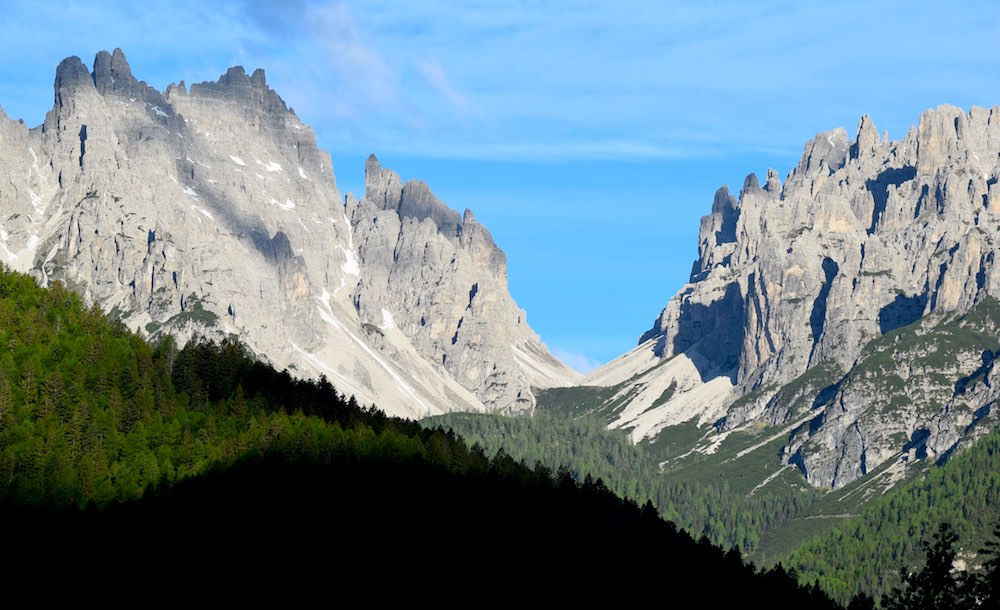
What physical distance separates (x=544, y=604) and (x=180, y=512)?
38.4 meters

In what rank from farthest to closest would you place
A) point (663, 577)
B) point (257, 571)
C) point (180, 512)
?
point (663, 577) < point (180, 512) < point (257, 571)

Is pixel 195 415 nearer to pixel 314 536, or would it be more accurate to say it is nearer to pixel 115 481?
pixel 115 481

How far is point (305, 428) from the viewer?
197000 mm

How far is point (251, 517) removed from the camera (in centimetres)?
16562

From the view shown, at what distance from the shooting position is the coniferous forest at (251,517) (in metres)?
152

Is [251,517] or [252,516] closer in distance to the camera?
[251,517]

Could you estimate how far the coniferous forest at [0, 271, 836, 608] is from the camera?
A: 151500 millimetres

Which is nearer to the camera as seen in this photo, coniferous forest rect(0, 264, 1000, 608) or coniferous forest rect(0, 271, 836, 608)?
coniferous forest rect(0, 271, 836, 608)

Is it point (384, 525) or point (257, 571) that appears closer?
point (257, 571)

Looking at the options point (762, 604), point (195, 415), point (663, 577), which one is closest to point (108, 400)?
point (195, 415)

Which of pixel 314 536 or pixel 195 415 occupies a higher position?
pixel 195 415

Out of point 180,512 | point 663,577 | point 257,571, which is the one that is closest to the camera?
point 257,571

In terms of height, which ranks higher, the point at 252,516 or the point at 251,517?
the point at 252,516

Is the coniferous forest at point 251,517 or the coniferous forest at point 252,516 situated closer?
the coniferous forest at point 251,517
